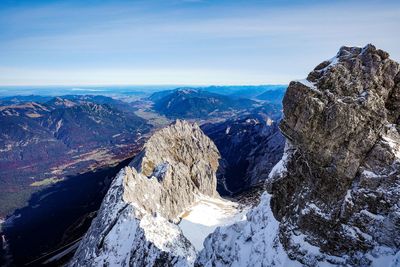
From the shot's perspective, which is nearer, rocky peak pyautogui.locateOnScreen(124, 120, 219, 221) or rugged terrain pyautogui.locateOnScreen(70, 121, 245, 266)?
rugged terrain pyautogui.locateOnScreen(70, 121, 245, 266)

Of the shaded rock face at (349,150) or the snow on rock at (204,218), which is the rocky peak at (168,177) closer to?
the snow on rock at (204,218)

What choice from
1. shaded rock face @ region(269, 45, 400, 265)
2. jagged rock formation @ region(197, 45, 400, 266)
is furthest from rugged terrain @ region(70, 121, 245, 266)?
shaded rock face @ region(269, 45, 400, 265)

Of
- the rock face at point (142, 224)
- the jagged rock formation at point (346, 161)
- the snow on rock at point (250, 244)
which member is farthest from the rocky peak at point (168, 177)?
the jagged rock formation at point (346, 161)

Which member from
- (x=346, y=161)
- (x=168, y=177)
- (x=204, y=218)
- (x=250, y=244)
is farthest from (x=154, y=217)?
(x=346, y=161)

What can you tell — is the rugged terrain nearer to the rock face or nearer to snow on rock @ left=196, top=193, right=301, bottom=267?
the rock face

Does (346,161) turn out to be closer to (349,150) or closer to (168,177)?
(349,150)

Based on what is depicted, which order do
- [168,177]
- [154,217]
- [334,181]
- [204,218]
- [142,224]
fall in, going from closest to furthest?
[334,181]
[142,224]
[154,217]
[204,218]
[168,177]
